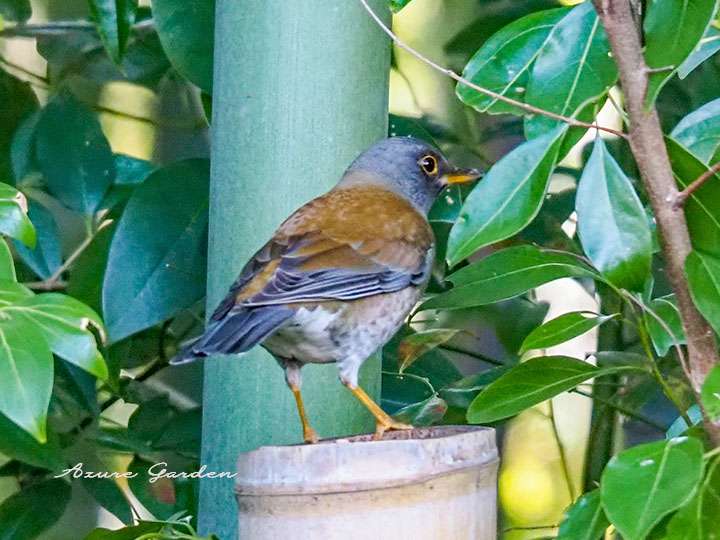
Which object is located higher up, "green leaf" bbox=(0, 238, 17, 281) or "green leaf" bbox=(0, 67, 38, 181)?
"green leaf" bbox=(0, 238, 17, 281)

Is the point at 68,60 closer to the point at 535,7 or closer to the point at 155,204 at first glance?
the point at 155,204

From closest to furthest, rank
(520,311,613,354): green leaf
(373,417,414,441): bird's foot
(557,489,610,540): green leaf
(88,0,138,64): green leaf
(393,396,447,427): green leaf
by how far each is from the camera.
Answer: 1. (557,489,610,540): green leaf
2. (520,311,613,354): green leaf
3. (373,417,414,441): bird's foot
4. (393,396,447,427): green leaf
5. (88,0,138,64): green leaf

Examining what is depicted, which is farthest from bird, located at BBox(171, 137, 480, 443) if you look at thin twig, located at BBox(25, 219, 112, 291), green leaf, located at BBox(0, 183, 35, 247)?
thin twig, located at BBox(25, 219, 112, 291)

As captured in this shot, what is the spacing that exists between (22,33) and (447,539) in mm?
1898

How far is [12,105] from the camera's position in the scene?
2818 millimetres

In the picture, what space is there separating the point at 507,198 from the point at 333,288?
76 centimetres

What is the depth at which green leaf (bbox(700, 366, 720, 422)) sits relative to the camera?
1243 millimetres

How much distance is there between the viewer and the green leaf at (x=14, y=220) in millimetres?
1476

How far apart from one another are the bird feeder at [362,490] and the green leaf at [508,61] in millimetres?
456

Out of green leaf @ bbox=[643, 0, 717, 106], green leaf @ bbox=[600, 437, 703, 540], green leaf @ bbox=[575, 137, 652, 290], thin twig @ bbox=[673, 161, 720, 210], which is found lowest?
green leaf @ bbox=[600, 437, 703, 540]

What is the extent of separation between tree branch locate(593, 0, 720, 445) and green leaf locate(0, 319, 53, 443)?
651 mm

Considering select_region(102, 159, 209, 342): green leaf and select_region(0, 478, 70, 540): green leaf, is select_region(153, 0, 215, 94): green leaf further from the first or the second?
select_region(0, 478, 70, 540): green leaf

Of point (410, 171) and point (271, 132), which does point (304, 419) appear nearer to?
point (271, 132)

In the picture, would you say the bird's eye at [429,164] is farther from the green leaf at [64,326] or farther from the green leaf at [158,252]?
the green leaf at [64,326]
